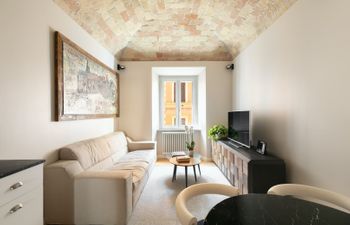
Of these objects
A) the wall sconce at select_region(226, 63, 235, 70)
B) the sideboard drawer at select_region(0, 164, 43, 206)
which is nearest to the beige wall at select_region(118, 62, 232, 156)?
the wall sconce at select_region(226, 63, 235, 70)

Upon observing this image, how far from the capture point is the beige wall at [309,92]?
174 centimetres

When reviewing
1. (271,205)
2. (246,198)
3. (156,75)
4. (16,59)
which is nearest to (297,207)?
(271,205)

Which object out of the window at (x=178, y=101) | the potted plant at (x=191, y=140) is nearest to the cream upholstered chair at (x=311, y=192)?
the potted plant at (x=191, y=140)

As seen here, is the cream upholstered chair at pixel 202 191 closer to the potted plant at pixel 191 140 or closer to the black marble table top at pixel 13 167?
the black marble table top at pixel 13 167

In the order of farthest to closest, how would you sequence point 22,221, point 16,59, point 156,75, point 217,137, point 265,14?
1. point 156,75
2. point 217,137
3. point 265,14
4. point 16,59
5. point 22,221

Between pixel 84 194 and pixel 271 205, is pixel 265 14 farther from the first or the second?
pixel 84 194

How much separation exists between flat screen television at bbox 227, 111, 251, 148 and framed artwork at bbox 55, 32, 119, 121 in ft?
8.76

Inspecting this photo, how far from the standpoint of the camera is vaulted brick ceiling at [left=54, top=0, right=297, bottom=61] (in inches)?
119

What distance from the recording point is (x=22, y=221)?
139cm

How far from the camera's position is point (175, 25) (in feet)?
14.4

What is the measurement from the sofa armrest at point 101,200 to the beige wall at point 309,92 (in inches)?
83.0

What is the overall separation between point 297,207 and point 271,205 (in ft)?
0.47

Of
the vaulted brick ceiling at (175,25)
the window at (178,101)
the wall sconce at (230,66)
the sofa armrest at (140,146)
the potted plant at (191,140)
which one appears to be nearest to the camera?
the vaulted brick ceiling at (175,25)

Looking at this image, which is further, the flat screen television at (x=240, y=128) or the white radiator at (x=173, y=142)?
the white radiator at (x=173, y=142)
